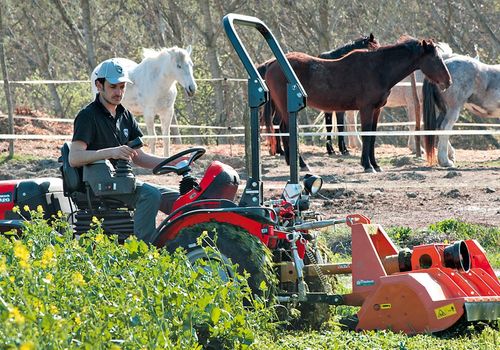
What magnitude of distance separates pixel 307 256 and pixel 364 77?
13985mm

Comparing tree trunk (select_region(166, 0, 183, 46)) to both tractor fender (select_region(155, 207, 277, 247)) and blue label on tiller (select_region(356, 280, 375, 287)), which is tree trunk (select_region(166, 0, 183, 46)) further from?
blue label on tiller (select_region(356, 280, 375, 287))

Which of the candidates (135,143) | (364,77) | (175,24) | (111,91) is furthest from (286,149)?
(175,24)

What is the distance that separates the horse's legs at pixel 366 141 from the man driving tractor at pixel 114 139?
12.0 m

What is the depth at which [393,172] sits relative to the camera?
20.8m

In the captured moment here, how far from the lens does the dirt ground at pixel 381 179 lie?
51.4 feet

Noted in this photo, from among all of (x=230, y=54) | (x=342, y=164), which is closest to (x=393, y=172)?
(x=342, y=164)

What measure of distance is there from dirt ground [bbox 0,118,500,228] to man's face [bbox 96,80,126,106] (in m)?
5.78

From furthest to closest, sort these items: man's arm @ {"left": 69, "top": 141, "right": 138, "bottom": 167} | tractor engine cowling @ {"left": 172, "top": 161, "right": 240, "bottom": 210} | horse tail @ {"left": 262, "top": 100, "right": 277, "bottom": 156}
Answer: horse tail @ {"left": 262, "top": 100, "right": 277, "bottom": 156}
man's arm @ {"left": 69, "top": 141, "right": 138, "bottom": 167}
tractor engine cowling @ {"left": 172, "top": 161, "right": 240, "bottom": 210}

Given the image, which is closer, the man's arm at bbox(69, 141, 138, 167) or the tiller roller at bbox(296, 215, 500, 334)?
the tiller roller at bbox(296, 215, 500, 334)

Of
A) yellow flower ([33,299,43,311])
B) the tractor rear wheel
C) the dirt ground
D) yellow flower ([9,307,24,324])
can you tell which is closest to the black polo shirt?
the tractor rear wheel

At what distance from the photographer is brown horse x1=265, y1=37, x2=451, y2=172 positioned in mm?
21234

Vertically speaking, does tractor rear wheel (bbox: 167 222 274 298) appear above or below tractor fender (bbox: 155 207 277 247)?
below

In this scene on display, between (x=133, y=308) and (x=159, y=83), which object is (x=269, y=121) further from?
(x=133, y=308)

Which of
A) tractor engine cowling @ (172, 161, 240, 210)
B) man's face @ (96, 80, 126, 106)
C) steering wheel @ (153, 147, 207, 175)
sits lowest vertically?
tractor engine cowling @ (172, 161, 240, 210)
